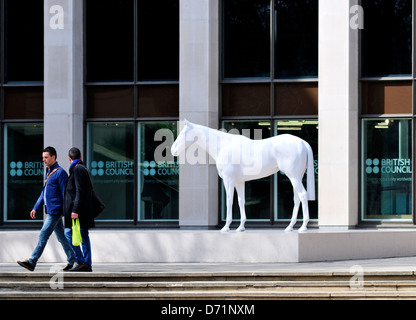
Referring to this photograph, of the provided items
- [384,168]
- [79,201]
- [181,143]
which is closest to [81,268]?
[79,201]

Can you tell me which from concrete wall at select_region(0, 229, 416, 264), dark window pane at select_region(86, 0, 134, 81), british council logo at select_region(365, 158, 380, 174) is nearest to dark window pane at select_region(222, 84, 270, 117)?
dark window pane at select_region(86, 0, 134, 81)

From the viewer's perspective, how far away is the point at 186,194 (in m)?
26.3

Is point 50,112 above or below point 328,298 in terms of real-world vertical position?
→ above

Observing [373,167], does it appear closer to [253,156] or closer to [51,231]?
[253,156]

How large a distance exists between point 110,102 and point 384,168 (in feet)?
25.8

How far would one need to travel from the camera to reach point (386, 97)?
26125mm

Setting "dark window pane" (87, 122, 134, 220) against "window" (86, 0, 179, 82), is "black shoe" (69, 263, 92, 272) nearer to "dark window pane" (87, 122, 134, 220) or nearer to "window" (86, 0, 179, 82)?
"dark window pane" (87, 122, 134, 220)

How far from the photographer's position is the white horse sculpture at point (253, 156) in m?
21.0

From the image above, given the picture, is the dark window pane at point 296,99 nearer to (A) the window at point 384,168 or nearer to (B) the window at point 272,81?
(B) the window at point 272,81

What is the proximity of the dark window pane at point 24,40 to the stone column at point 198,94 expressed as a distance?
431 cm

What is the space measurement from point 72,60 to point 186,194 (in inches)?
194

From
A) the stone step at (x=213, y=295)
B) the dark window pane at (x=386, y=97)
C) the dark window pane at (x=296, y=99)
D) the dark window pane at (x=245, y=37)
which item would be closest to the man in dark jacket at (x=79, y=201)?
the stone step at (x=213, y=295)
